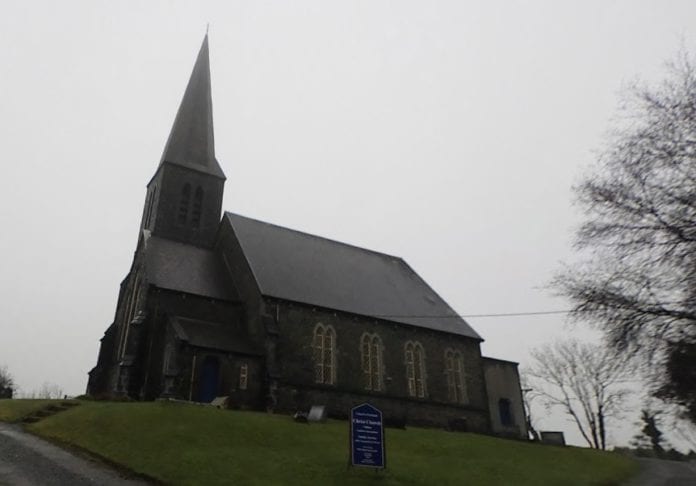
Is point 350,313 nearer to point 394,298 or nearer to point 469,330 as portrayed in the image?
point 394,298

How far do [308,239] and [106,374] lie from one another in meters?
16.2

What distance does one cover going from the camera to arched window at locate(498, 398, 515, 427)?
37.1 meters

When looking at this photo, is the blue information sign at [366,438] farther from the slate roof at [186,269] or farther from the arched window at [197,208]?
the arched window at [197,208]

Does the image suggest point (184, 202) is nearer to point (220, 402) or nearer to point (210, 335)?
point (210, 335)

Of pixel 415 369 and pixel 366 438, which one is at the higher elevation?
pixel 415 369

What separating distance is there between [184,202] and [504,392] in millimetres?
26158

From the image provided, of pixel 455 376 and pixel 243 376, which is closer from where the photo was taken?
pixel 243 376

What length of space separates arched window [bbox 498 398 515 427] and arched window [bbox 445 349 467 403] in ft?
12.1

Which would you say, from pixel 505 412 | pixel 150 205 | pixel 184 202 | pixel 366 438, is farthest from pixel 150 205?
pixel 505 412

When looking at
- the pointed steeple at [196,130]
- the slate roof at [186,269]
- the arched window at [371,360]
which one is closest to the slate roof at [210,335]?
the slate roof at [186,269]

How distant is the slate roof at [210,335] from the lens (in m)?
26.8

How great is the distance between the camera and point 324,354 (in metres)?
30.9

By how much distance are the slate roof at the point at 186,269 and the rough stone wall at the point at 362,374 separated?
4.37m

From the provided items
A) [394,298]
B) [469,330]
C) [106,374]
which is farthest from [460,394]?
[106,374]
